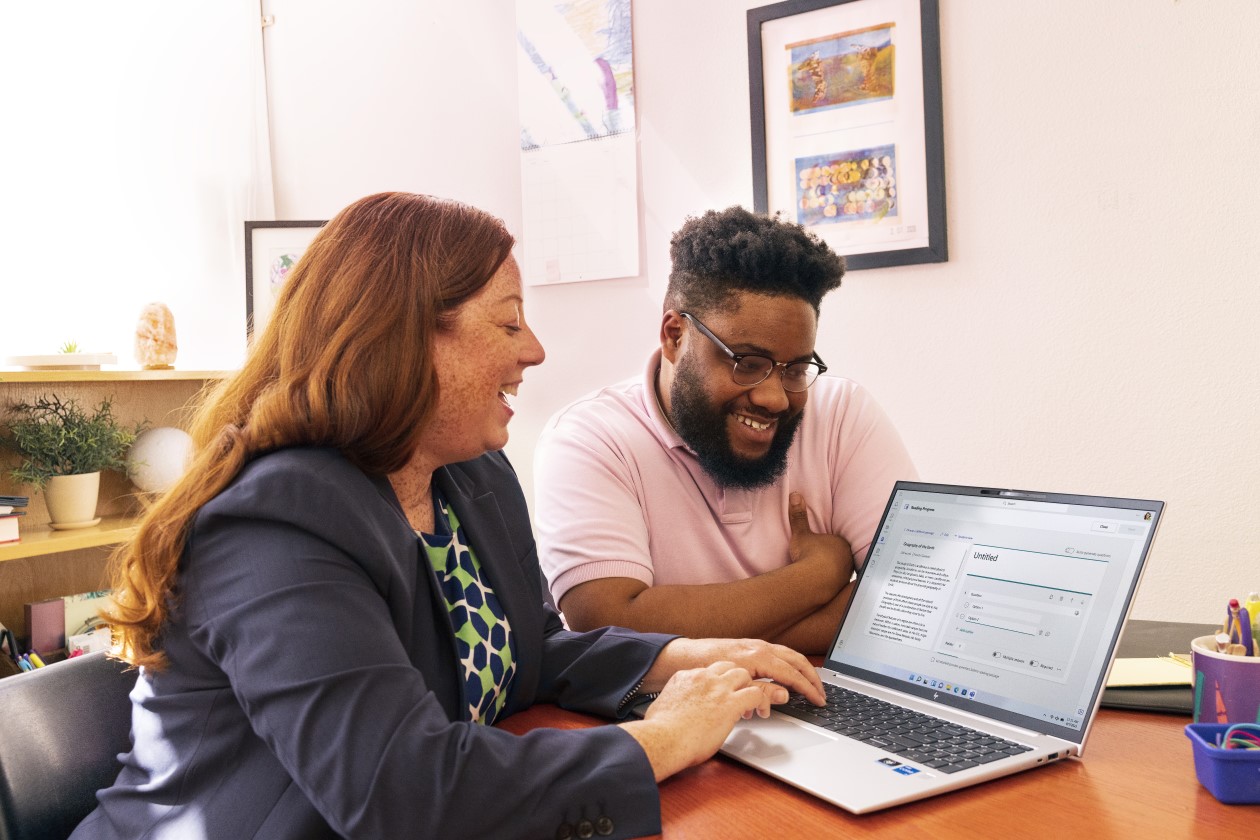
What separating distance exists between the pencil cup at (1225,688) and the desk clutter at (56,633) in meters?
2.28

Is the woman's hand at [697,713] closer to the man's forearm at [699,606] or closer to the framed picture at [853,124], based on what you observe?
the man's forearm at [699,606]

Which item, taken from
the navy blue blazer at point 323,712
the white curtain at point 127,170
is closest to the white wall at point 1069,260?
the white curtain at point 127,170

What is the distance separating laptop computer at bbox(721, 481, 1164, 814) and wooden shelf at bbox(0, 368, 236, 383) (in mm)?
1548

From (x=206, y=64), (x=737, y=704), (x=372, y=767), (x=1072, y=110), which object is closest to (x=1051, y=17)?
(x=1072, y=110)

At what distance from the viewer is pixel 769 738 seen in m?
1.02

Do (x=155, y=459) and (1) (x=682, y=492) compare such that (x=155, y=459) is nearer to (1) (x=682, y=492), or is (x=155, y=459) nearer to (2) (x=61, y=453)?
(2) (x=61, y=453)

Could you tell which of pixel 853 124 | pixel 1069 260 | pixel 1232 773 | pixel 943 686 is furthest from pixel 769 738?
pixel 853 124

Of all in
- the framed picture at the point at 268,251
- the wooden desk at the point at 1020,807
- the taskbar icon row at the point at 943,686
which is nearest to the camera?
the wooden desk at the point at 1020,807

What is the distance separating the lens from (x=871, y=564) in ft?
4.12

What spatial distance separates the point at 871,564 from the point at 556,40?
81.9 inches

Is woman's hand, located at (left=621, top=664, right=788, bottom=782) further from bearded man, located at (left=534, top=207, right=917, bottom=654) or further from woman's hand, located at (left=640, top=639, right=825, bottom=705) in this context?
bearded man, located at (left=534, top=207, right=917, bottom=654)

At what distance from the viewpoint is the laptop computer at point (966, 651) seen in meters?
0.92

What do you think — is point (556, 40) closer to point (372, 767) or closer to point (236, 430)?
point (236, 430)

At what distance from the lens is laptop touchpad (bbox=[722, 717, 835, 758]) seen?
3.22ft
